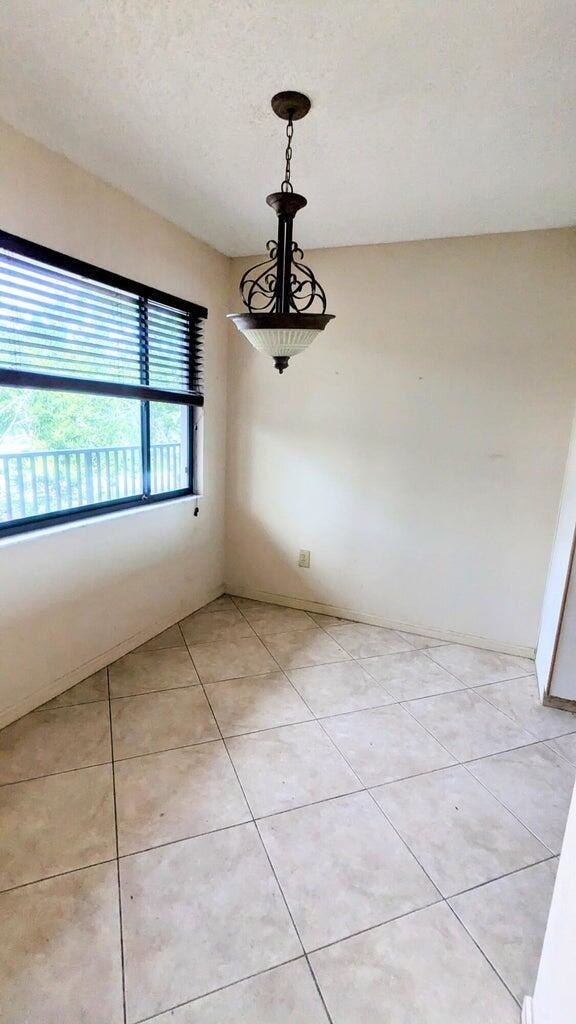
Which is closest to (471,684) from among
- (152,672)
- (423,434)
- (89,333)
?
(423,434)

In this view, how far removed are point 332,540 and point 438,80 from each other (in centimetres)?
226

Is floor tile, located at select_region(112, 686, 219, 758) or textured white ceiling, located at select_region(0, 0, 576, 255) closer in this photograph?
textured white ceiling, located at select_region(0, 0, 576, 255)

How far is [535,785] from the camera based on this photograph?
1766mm

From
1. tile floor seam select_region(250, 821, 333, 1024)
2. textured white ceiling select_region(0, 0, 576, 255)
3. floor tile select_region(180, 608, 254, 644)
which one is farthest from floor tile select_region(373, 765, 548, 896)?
textured white ceiling select_region(0, 0, 576, 255)

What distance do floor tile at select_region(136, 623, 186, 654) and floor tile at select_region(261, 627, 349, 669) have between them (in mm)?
537

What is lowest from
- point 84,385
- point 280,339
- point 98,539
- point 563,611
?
point 563,611

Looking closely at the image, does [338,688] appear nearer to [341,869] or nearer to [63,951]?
[341,869]

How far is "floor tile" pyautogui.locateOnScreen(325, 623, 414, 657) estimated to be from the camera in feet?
8.97

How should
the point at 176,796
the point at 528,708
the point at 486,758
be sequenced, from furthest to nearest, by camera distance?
Answer: the point at 528,708 → the point at 486,758 → the point at 176,796

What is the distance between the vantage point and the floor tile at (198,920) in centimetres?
111

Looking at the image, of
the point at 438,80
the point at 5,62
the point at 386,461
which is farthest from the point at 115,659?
the point at 438,80

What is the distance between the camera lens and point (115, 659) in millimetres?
2494

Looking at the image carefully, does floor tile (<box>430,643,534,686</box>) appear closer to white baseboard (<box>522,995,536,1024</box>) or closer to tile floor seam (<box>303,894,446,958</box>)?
tile floor seam (<box>303,894,446,958</box>)

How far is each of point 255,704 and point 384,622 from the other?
1181 millimetres
